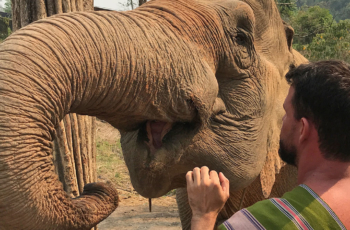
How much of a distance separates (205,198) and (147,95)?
1.58 feet

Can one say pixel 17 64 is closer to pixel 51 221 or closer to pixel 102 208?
pixel 51 221

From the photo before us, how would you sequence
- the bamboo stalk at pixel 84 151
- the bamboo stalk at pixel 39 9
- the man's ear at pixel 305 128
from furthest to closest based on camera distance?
the bamboo stalk at pixel 84 151
the bamboo stalk at pixel 39 9
the man's ear at pixel 305 128

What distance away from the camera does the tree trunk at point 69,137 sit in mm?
2555

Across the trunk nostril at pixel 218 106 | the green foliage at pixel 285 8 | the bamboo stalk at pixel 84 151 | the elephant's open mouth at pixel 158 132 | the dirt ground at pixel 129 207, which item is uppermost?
the trunk nostril at pixel 218 106

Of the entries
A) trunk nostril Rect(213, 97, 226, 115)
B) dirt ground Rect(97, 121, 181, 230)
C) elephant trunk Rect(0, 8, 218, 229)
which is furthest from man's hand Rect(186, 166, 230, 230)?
dirt ground Rect(97, 121, 181, 230)

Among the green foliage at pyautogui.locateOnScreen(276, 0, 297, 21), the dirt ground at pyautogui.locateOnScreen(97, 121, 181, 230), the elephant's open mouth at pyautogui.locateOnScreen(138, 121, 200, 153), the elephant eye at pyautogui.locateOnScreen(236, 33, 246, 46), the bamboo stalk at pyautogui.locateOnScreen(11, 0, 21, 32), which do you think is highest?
the elephant eye at pyautogui.locateOnScreen(236, 33, 246, 46)

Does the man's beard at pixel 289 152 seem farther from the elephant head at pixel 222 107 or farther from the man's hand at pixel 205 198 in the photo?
the elephant head at pixel 222 107

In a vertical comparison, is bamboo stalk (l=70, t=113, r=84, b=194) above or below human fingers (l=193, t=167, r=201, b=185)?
below

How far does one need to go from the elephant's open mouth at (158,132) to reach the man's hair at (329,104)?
0.59 meters

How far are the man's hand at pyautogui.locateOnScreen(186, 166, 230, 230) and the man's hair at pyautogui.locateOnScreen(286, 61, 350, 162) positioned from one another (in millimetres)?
323

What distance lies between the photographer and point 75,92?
1.34 m

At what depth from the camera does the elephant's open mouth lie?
169 centimetres

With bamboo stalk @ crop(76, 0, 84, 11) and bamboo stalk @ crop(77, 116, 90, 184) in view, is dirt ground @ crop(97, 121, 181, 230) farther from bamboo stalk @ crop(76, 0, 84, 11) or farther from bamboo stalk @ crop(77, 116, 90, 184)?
bamboo stalk @ crop(76, 0, 84, 11)

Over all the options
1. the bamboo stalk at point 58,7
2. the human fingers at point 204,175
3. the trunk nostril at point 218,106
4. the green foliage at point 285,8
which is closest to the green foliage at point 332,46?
the green foliage at point 285,8
